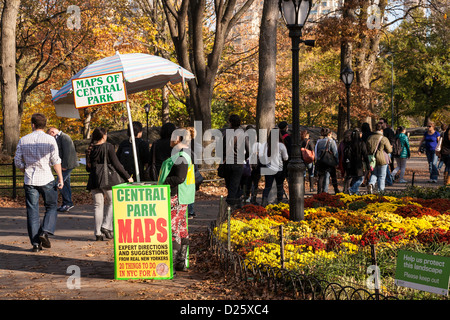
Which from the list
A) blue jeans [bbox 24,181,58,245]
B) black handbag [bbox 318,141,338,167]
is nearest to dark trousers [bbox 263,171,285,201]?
black handbag [bbox 318,141,338,167]

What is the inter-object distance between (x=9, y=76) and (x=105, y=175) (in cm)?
1521

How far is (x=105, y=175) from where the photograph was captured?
9922mm

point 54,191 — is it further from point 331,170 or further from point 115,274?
point 331,170

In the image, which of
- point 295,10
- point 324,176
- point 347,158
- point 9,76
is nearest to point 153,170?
point 295,10

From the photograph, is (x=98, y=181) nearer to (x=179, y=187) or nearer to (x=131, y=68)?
(x=131, y=68)

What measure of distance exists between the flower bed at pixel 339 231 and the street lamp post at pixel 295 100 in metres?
0.35

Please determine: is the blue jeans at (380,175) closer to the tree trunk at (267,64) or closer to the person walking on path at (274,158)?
the tree trunk at (267,64)

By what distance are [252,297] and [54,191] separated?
175 inches

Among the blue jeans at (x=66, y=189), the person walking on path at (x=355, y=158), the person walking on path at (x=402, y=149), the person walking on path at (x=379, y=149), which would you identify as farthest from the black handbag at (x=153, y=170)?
the person walking on path at (x=402, y=149)

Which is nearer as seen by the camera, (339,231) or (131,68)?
(131,68)

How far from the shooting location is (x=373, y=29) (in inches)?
914

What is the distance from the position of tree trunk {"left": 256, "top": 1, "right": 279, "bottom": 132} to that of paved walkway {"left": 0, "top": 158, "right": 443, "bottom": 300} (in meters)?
5.83

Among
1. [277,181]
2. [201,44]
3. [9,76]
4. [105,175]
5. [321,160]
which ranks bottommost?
[277,181]

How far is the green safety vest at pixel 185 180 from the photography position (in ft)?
23.8
